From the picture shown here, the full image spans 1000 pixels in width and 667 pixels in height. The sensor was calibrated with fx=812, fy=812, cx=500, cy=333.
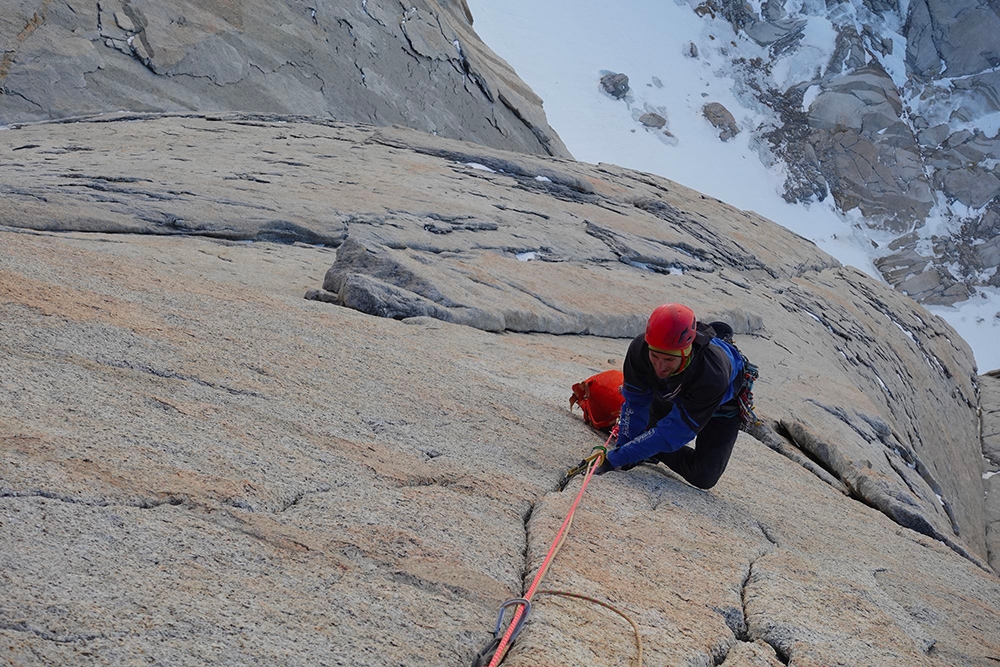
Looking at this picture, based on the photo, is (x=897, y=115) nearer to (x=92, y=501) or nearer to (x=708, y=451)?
(x=708, y=451)

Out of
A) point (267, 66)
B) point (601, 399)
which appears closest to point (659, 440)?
point (601, 399)

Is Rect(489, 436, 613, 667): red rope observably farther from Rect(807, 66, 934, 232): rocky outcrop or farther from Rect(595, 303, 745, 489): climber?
Rect(807, 66, 934, 232): rocky outcrop

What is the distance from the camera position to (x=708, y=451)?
4.95m

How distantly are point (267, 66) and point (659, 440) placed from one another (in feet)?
47.1

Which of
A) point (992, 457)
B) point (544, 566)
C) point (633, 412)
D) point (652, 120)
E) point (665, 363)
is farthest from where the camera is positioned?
point (652, 120)

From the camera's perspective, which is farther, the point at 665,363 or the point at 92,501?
the point at 665,363

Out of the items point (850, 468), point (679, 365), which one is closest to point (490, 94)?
point (850, 468)

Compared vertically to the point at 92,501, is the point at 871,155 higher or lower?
higher

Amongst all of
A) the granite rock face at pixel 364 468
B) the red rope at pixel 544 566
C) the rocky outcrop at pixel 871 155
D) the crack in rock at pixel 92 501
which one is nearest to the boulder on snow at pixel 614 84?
the rocky outcrop at pixel 871 155

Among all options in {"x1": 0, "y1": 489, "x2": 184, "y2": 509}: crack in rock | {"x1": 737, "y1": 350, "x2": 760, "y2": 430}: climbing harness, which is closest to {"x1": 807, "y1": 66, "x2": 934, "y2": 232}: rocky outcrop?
{"x1": 737, "y1": 350, "x2": 760, "y2": 430}: climbing harness

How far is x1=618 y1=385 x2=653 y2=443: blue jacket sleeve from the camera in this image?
15.9ft

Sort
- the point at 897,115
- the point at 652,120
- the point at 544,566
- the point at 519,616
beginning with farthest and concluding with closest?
the point at 897,115 → the point at 652,120 → the point at 544,566 → the point at 519,616

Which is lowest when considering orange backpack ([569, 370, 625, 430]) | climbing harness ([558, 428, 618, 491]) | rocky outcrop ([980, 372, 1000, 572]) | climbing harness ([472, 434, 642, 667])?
climbing harness ([472, 434, 642, 667])

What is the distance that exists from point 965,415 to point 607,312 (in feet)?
42.3
